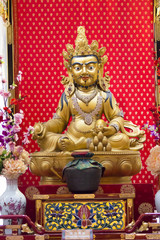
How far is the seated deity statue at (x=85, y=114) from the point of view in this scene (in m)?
5.11

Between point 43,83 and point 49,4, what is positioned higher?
point 49,4

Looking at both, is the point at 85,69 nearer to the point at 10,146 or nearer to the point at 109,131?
the point at 109,131

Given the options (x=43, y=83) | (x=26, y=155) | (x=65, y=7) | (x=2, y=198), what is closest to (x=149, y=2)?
(x=65, y=7)

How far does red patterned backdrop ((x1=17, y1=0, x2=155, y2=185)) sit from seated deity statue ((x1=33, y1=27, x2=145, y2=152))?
0.81 m

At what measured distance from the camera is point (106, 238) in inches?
165

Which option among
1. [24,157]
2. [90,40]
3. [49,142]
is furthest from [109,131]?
[90,40]

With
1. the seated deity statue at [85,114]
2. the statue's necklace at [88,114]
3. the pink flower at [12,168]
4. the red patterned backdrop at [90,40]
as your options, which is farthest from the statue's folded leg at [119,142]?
the red patterned backdrop at [90,40]

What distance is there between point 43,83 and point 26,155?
1648 mm

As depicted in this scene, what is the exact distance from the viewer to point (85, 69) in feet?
17.4

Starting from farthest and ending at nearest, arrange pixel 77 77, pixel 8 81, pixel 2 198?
pixel 8 81 < pixel 77 77 < pixel 2 198

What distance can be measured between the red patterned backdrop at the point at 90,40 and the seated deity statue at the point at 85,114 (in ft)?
2.66

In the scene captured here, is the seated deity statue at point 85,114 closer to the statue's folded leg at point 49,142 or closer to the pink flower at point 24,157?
the statue's folded leg at point 49,142

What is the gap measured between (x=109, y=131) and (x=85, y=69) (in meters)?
0.64

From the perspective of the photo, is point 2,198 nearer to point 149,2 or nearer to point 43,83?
point 43,83
